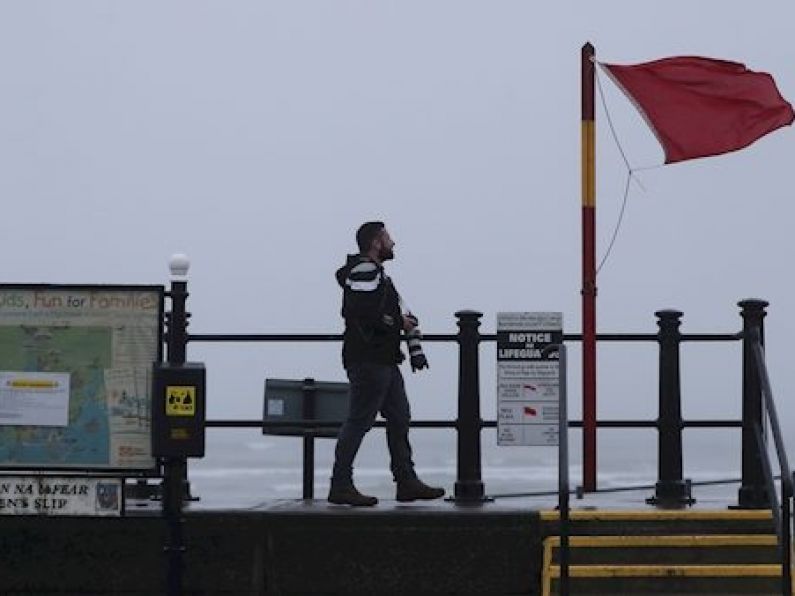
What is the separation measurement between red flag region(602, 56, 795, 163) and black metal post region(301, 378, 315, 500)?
Result: 303 centimetres

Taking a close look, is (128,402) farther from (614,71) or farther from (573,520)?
(614,71)

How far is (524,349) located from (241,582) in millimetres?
2549

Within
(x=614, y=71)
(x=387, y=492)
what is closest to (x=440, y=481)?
(x=387, y=492)

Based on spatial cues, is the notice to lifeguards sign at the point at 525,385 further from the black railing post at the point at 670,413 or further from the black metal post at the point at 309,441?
the black metal post at the point at 309,441

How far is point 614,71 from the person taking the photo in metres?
13.0

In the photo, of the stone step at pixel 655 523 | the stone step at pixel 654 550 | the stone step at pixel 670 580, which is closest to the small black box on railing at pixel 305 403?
the stone step at pixel 655 523

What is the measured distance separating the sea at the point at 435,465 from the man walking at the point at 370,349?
13.2 metres

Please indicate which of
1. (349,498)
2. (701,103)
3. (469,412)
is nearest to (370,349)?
(349,498)

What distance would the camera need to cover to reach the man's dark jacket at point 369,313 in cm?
1138

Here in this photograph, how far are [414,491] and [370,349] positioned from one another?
42.2 inches

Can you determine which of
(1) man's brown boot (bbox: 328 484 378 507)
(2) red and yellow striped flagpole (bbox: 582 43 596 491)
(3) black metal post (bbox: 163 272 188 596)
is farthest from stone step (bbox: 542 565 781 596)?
(3) black metal post (bbox: 163 272 188 596)

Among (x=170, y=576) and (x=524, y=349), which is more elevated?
(x=524, y=349)

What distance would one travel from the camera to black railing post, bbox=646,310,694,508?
12258 millimetres

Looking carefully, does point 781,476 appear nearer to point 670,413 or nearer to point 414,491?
point 670,413
